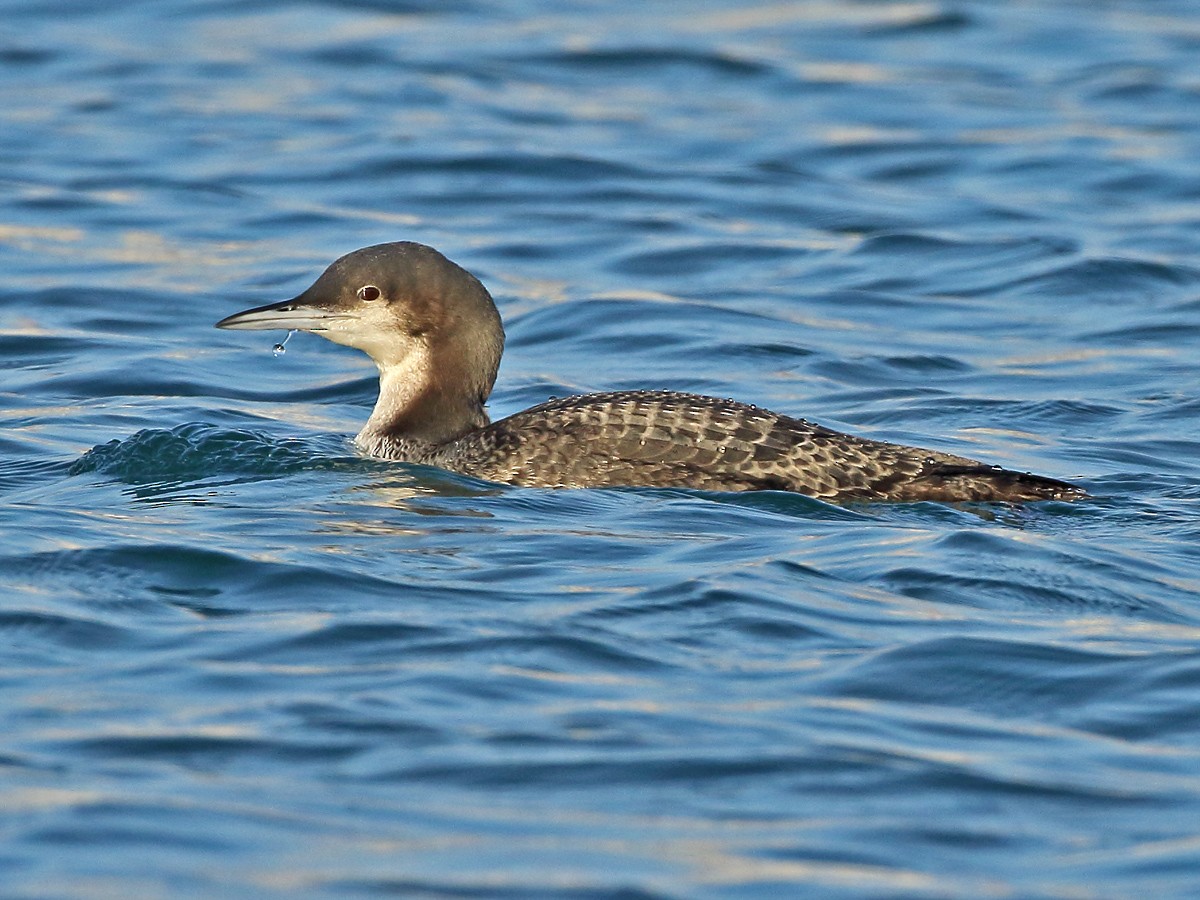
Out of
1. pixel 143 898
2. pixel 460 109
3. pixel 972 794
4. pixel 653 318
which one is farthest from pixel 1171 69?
pixel 143 898

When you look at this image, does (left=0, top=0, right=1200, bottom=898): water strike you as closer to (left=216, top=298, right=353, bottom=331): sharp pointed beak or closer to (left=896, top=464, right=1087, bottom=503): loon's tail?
(left=896, top=464, right=1087, bottom=503): loon's tail

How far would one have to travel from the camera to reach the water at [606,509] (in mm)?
5250

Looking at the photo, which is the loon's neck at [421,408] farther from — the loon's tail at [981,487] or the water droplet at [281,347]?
the loon's tail at [981,487]

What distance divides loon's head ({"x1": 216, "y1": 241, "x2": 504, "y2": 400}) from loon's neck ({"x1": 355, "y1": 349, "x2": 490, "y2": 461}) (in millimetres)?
14

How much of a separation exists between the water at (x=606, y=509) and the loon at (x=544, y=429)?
0.38 feet

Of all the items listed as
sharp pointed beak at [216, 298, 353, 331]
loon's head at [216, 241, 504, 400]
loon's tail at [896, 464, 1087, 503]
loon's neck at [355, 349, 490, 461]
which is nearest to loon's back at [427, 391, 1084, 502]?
loon's tail at [896, 464, 1087, 503]

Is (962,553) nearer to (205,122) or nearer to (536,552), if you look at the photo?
(536,552)

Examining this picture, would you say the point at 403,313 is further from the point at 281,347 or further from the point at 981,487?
the point at 981,487

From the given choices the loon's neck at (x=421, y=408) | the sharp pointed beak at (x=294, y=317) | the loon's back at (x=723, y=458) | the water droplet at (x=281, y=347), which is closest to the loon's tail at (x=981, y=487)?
the loon's back at (x=723, y=458)

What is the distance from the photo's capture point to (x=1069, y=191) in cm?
1559

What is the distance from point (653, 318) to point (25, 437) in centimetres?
406

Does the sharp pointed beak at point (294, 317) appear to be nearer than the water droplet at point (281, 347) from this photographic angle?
Yes

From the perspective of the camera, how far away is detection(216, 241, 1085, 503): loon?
8141 millimetres

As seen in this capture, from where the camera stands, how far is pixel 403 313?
29.2 ft
